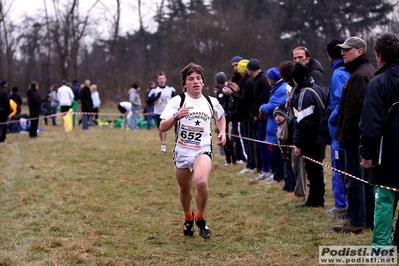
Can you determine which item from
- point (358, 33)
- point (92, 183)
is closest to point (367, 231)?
point (92, 183)

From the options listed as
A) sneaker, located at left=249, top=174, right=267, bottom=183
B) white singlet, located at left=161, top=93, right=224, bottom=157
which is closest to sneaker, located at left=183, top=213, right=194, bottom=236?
white singlet, located at left=161, top=93, right=224, bottom=157

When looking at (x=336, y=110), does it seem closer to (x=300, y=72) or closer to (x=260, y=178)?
(x=300, y=72)

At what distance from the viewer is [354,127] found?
19.6ft

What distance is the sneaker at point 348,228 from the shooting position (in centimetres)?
639

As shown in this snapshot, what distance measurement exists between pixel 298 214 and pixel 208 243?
183 centimetres

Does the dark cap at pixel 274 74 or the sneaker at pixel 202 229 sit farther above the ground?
the dark cap at pixel 274 74

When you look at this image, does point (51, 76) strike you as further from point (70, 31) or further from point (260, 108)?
point (260, 108)

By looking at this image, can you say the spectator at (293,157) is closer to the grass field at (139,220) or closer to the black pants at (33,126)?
the grass field at (139,220)

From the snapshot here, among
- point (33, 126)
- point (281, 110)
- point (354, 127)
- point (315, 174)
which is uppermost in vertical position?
point (281, 110)

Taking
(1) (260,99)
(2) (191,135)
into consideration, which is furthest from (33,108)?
(2) (191,135)

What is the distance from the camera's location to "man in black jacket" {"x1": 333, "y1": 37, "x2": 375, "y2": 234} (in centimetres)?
592

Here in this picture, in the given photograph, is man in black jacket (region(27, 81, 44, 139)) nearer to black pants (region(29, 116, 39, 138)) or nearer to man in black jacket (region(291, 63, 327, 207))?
black pants (region(29, 116, 39, 138))

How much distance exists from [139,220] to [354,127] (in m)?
3.23

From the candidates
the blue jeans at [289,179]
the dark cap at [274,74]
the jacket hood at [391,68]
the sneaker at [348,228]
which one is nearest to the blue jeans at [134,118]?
the dark cap at [274,74]
